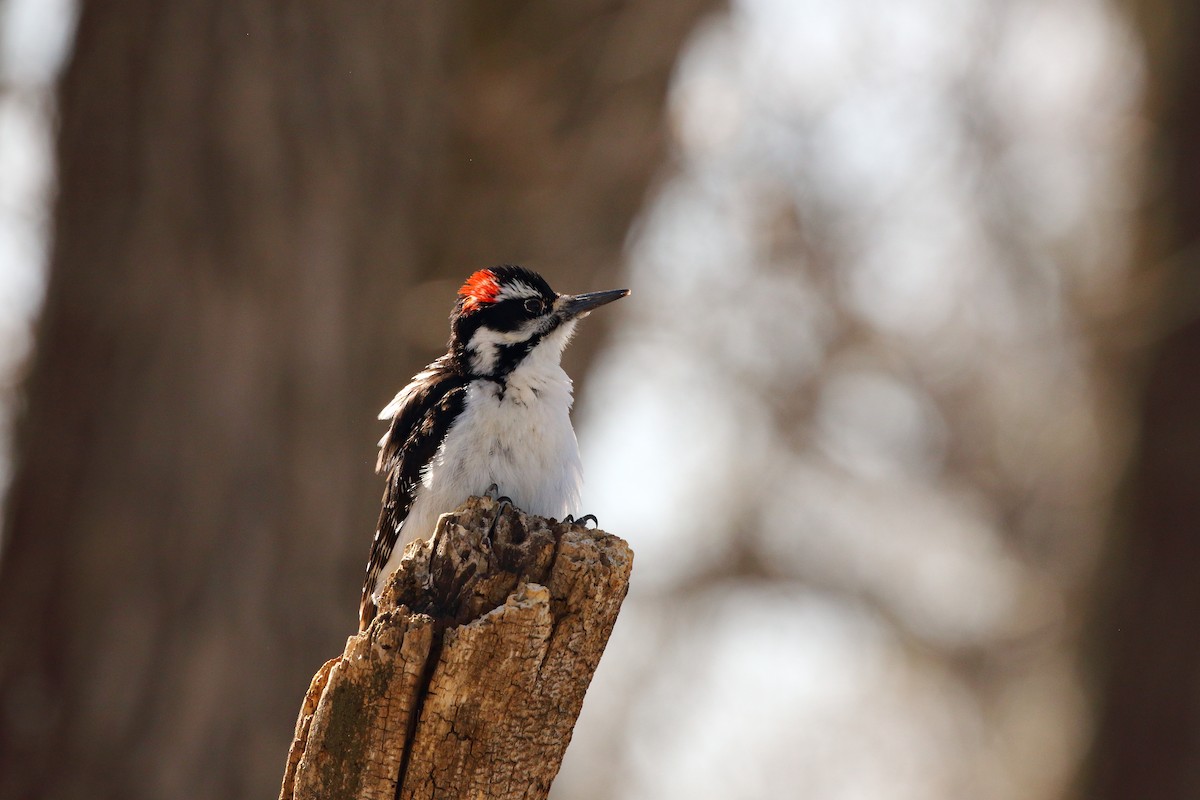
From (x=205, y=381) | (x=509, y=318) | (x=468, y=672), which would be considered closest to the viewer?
(x=468, y=672)

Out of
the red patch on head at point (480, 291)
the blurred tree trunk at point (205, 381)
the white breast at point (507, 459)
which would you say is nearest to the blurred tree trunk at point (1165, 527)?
the blurred tree trunk at point (205, 381)

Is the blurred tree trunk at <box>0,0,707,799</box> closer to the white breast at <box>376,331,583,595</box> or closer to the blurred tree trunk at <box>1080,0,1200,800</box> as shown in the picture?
the white breast at <box>376,331,583,595</box>

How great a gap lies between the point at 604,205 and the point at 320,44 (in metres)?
2.45

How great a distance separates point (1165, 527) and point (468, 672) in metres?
9.02

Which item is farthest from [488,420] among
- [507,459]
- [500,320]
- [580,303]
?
[580,303]

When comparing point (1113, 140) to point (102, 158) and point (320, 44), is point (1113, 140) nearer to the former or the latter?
point (320, 44)

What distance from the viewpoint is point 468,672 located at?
3.39 metres

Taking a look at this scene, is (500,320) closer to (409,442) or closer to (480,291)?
(480,291)

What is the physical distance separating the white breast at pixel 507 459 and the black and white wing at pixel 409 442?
0.23 ft

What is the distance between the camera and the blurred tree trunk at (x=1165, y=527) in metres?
10.6

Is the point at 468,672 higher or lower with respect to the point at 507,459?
lower

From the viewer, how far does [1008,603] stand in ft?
44.7

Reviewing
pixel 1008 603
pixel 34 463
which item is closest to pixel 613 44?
pixel 34 463

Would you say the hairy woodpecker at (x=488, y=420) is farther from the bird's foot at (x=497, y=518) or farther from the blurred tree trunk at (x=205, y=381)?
the blurred tree trunk at (x=205, y=381)
